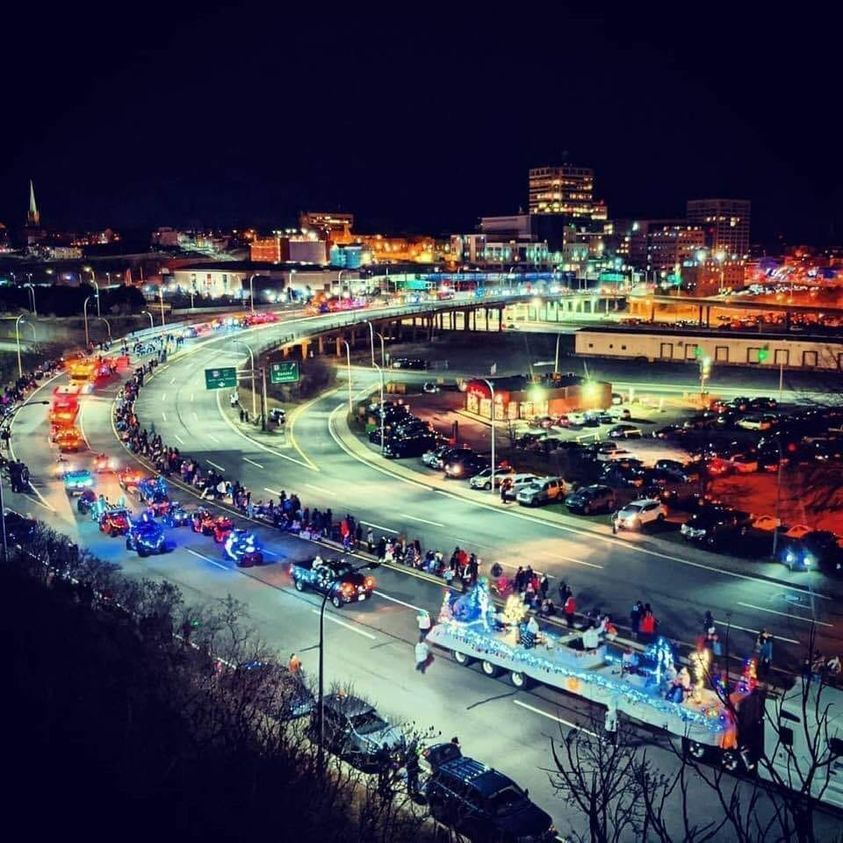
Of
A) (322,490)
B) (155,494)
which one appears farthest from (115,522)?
(322,490)

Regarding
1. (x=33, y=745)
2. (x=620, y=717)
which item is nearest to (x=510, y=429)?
(x=620, y=717)

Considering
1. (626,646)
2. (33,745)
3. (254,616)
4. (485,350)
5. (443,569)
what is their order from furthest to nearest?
(485,350) → (443,569) → (254,616) → (626,646) → (33,745)

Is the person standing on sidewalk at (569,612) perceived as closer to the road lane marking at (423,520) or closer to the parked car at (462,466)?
the road lane marking at (423,520)

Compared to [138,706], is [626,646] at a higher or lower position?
lower

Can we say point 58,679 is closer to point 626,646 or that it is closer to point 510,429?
point 626,646

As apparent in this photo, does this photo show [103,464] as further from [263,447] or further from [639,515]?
[639,515]
